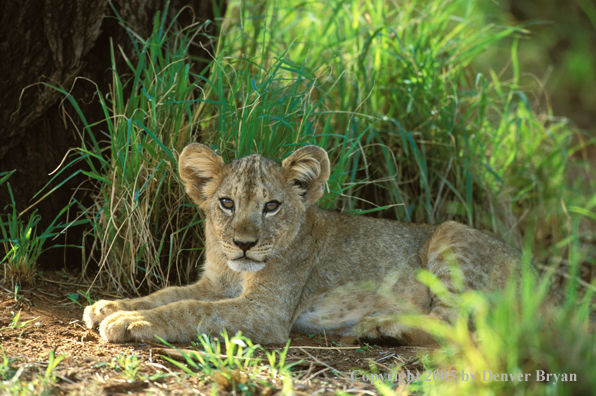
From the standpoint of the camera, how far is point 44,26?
506 centimetres

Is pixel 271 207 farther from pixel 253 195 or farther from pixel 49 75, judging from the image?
pixel 49 75

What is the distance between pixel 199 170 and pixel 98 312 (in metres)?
1.29

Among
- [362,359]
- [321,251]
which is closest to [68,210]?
[321,251]

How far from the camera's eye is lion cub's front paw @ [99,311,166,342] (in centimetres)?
383

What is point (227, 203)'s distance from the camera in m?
4.48

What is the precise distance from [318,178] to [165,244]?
1.58 meters

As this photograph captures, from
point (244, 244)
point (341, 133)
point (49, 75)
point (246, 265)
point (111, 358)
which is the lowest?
point (111, 358)

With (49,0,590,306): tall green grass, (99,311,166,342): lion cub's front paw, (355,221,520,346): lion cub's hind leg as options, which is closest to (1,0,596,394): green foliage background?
(49,0,590,306): tall green grass

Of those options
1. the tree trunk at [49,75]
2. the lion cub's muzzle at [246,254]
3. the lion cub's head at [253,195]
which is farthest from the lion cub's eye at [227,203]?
the tree trunk at [49,75]

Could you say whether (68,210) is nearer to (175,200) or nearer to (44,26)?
(175,200)

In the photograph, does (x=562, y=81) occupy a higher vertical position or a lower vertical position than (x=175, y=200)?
higher

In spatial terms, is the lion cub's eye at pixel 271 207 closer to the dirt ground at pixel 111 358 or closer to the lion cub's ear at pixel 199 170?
the lion cub's ear at pixel 199 170

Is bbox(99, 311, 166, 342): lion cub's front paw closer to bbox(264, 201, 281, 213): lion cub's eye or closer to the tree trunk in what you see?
bbox(264, 201, 281, 213): lion cub's eye

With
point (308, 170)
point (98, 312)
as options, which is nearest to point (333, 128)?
point (308, 170)
